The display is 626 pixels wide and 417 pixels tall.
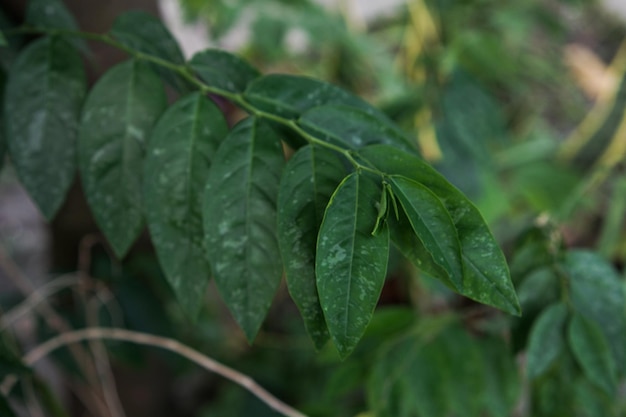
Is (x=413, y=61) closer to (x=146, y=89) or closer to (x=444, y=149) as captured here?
(x=444, y=149)

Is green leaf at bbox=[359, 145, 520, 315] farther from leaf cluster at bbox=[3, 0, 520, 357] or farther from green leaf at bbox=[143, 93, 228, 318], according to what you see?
green leaf at bbox=[143, 93, 228, 318]

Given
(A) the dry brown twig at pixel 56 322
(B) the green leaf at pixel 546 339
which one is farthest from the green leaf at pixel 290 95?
(A) the dry brown twig at pixel 56 322

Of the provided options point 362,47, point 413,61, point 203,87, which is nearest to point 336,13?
point 362,47

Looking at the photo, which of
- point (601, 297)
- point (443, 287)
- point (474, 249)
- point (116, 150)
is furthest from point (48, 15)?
point (443, 287)

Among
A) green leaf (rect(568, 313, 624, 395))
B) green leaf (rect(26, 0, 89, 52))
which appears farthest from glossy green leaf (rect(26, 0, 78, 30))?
green leaf (rect(568, 313, 624, 395))

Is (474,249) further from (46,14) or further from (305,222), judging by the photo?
(46,14)
